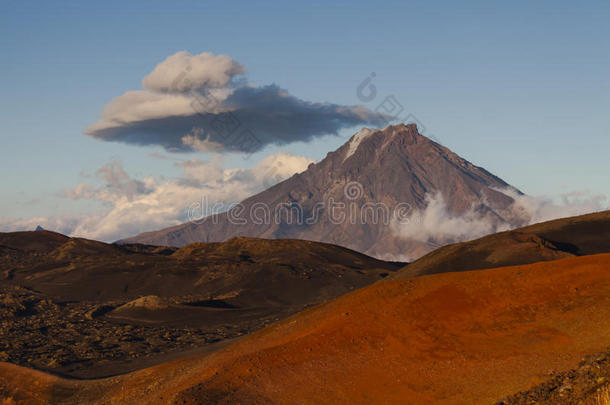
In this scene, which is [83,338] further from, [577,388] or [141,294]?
[577,388]

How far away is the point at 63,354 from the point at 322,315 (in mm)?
23985

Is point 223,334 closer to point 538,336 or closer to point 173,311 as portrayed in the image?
point 173,311

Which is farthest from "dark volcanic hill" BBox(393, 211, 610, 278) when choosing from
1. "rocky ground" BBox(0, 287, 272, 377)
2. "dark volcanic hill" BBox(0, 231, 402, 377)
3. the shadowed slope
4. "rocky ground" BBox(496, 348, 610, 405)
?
"rocky ground" BBox(496, 348, 610, 405)

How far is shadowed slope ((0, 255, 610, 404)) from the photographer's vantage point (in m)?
19.7

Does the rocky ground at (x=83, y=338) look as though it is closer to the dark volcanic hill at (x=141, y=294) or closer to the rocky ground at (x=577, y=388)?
the dark volcanic hill at (x=141, y=294)

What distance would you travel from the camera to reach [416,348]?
21.8 m

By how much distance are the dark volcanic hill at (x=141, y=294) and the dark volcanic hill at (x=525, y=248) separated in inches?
641

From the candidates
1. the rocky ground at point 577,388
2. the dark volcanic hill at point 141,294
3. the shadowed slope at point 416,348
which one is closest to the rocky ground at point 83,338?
the dark volcanic hill at point 141,294

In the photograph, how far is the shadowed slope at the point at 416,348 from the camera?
774 inches

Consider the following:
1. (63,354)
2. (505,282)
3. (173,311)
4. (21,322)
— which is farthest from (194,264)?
(505,282)

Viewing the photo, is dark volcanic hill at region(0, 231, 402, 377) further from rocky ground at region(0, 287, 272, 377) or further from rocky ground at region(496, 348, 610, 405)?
rocky ground at region(496, 348, 610, 405)

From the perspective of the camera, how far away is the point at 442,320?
23469mm

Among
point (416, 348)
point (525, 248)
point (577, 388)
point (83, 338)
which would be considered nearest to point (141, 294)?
point (83, 338)

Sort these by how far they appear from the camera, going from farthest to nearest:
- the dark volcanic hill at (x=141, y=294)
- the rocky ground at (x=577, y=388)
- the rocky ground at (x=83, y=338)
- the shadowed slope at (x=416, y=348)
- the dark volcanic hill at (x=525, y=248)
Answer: the dark volcanic hill at (x=525, y=248)
the dark volcanic hill at (x=141, y=294)
the rocky ground at (x=83, y=338)
the shadowed slope at (x=416, y=348)
the rocky ground at (x=577, y=388)
